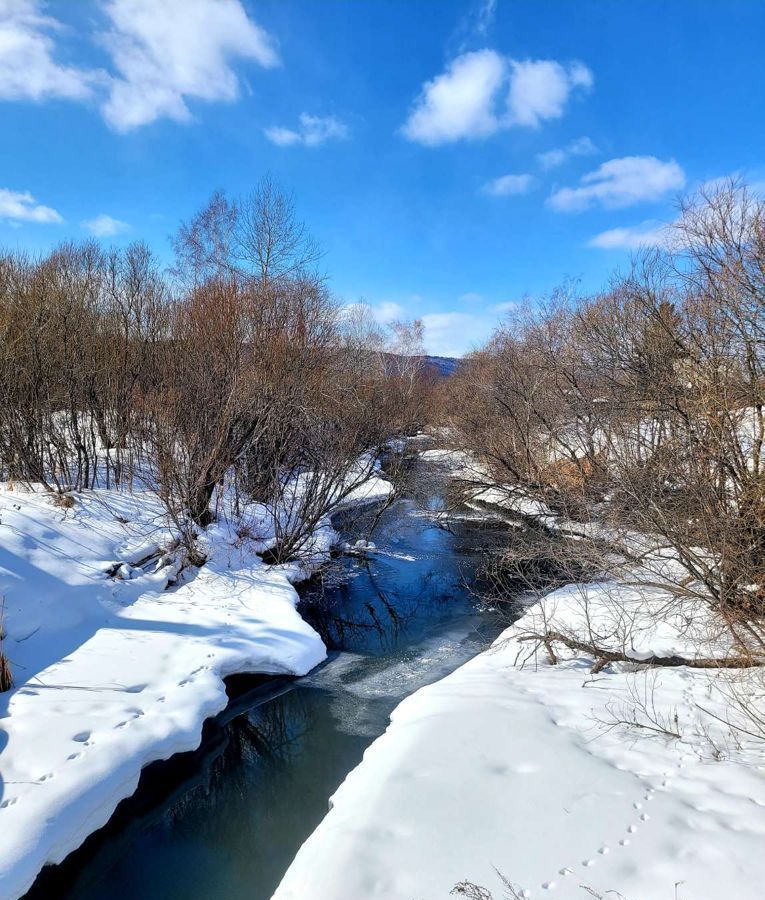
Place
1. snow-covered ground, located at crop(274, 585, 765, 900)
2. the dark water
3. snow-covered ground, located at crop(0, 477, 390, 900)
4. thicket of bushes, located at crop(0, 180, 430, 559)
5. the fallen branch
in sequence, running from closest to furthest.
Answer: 1. snow-covered ground, located at crop(274, 585, 765, 900)
2. the dark water
3. snow-covered ground, located at crop(0, 477, 390, 900)
4. the fallen branch
5. thicket of bushes, located at crop(0, 180, 430, 559)

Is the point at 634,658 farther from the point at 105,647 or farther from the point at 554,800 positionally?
the point at 105,647

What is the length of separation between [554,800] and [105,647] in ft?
16.1

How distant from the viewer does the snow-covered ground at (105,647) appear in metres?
4.05

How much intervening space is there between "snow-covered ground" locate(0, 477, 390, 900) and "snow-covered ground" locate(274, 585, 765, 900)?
167 cm

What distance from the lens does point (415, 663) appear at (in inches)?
276

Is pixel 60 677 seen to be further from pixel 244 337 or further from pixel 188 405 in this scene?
pixel 244 337

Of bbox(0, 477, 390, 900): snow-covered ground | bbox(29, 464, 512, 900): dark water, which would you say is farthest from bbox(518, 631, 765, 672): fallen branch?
bbox(0, 477, 390, 900): snow-covered ground

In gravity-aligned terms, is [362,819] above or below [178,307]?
below

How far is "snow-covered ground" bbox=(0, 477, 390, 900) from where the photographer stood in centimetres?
405

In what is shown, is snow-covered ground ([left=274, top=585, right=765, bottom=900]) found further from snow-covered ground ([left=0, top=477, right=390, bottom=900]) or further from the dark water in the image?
snow-covered ground ([left=0, top=477, right=390, bottom=900])

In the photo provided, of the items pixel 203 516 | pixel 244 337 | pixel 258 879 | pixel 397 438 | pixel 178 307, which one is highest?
pixel 178 307

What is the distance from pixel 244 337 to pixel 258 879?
9.89 m

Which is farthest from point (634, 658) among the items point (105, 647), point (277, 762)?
point (105, 647)

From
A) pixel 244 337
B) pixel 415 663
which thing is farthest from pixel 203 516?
pixel 415 663
